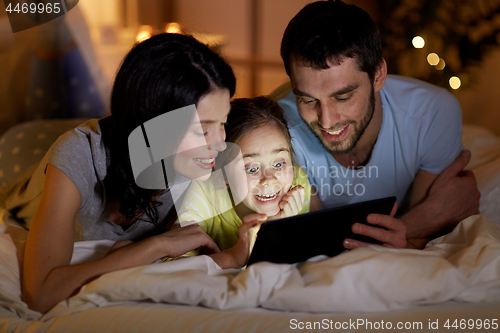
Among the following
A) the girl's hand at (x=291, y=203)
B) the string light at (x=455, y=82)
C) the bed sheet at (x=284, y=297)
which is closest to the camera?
the bed sheet at (x=284, y=297)

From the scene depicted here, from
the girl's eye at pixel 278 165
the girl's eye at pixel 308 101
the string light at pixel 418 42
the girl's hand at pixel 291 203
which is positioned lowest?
the girl's hand at pixel 291 203

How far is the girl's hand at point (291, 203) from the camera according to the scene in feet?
3.13

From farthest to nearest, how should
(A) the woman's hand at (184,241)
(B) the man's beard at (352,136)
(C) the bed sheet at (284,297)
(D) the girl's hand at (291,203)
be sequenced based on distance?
(B) the man's beard at (352,136)
(D) the girl's hand at (291,203)
(A) the woman's hand at (184,241)
(C) the bed sheet at (284,297)

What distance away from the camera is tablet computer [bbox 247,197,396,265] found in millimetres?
711

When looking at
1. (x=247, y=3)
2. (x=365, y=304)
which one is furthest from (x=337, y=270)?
(x=247, y=3)

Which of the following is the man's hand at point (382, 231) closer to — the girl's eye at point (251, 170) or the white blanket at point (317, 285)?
the white blanket at point (317, 285)

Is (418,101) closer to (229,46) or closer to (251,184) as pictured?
(251,184)

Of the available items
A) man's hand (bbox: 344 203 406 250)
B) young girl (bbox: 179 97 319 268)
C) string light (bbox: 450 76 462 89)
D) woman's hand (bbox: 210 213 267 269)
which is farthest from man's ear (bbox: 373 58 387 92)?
string light (bbox: 450 76 462 89)

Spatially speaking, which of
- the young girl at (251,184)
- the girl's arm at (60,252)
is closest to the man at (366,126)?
the young girl at (251,184)

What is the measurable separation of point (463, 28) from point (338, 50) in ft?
4.72

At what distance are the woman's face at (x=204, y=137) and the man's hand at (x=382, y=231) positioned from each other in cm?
33

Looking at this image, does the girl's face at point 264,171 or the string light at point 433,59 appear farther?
the string light at point 433,59

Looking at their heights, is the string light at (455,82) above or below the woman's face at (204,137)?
below

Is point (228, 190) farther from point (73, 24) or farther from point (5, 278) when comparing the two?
point (73, 24)
